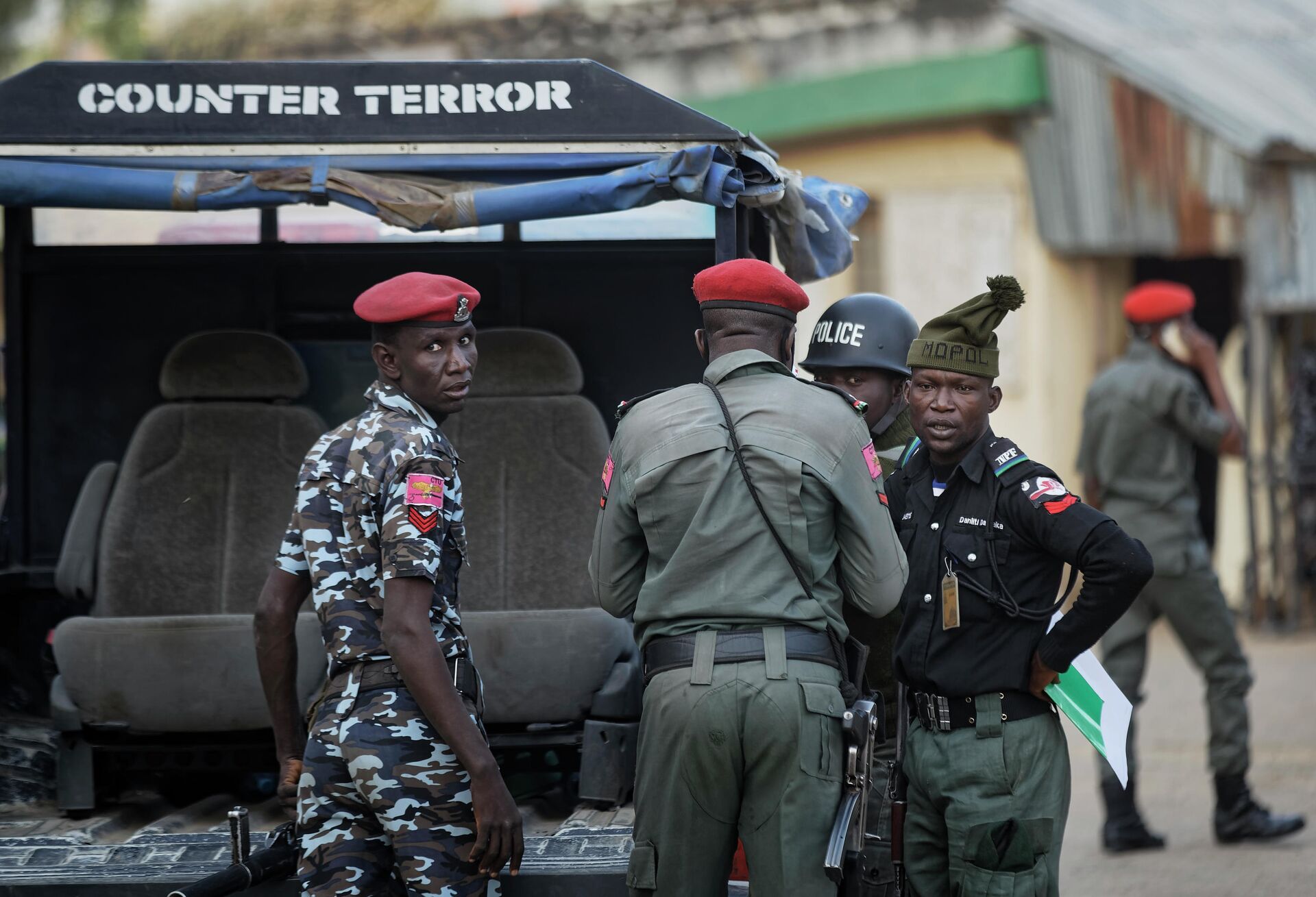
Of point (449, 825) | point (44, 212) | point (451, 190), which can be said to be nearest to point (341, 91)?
point (451, 190)

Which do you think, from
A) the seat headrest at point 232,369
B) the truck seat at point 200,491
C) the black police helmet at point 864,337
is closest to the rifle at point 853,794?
the black police helmet at point 864,337

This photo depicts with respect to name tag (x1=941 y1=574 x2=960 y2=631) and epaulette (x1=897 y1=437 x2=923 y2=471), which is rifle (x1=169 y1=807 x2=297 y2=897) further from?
epaulette (x1=897 y1=437 x2=923 y2=471)

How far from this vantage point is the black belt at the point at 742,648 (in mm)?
3447

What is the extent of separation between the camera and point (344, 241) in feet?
18.3

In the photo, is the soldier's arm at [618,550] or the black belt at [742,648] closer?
the black belt at [742,648]

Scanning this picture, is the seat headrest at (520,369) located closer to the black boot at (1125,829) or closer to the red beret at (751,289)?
the red beret at (751,289)

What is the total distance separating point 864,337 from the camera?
4.59 m

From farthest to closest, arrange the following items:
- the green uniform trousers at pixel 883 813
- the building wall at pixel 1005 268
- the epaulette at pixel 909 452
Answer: the building wall at pixel 1005 268
the epaulette at pixel 909 452
the green uniform trousers at pixel 883 813

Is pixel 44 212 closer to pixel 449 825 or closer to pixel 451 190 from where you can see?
pixel 451 190

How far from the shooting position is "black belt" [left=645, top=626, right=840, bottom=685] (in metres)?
3.45

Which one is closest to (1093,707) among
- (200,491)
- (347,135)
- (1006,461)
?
(1006,461)

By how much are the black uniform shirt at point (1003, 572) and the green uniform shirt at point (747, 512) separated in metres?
0.31

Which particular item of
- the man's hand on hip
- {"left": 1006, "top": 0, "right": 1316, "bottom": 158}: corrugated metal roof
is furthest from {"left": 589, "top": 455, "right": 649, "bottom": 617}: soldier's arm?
{"left": 1006, "top": 0, "right": 1316, "bottom": 158}: corrugated metal roof

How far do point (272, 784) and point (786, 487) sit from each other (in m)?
2.20
